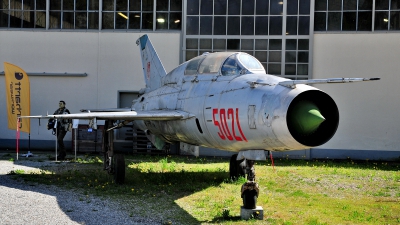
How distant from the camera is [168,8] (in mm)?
22344

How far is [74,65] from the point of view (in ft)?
73.2

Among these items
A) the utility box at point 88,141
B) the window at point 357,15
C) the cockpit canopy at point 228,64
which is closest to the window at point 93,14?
the utility box at point 88,141

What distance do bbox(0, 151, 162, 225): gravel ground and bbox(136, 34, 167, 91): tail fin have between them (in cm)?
478

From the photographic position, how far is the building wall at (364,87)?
67.5 ft

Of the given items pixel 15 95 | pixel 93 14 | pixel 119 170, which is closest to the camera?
pixel 119 170

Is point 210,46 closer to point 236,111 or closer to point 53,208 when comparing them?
point 236,111

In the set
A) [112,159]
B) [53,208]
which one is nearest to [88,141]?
[112,159]

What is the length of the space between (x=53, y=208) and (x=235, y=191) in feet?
13.6

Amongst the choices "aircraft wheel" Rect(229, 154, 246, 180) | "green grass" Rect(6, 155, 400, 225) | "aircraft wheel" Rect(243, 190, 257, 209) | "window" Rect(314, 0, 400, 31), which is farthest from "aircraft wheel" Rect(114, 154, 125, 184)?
"window" Rect(314, 0, 400, 31)

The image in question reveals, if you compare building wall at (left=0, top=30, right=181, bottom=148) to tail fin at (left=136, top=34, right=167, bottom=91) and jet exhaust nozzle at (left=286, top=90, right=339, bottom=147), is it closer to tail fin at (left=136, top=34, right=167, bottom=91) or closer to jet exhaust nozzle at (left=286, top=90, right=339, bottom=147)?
tail fin at (left=136, top=34, right=167, bottom=91)

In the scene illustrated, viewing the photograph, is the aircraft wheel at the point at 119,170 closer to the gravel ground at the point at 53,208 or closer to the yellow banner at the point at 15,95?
the gravel ground at the point at 53,208

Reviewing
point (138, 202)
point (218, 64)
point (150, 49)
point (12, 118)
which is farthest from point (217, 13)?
point (138, 202)

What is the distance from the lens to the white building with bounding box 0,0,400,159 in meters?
20.7

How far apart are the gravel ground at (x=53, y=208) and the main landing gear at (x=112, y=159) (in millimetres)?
1511
